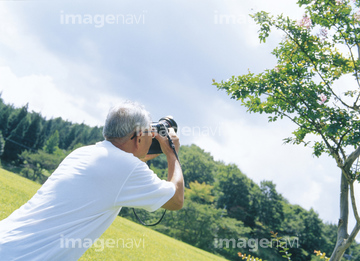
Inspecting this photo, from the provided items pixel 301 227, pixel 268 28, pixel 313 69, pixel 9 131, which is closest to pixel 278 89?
pixel 313 69

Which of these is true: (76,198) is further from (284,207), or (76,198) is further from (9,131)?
(9,131)

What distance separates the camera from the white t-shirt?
67.4 inches

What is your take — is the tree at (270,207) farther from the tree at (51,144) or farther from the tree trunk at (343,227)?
→ the tree at (51,144)

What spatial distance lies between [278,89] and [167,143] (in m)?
3.60

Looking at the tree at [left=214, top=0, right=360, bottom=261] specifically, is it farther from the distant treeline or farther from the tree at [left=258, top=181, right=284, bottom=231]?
the tree at [left=258, top=181, right=284, bottom=231]

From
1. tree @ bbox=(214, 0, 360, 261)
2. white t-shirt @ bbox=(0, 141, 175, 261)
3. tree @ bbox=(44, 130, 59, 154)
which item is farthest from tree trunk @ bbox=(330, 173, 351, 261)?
tree @ bbox=(44, 130, 59, 154)

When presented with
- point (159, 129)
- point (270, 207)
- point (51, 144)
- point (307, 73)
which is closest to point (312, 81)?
point (307, 73)

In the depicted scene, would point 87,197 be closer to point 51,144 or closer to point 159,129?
point 159,129

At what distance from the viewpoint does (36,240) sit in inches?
67.1

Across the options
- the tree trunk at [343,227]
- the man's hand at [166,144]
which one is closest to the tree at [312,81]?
the tree trunk at [343,227]

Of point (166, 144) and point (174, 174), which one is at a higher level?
point (166, 144)

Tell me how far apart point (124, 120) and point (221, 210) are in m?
43.8

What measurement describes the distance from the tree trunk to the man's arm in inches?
151

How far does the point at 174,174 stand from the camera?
2.20 m
